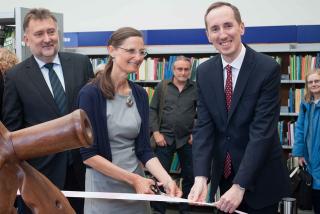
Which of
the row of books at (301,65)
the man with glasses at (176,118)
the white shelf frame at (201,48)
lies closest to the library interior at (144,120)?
the man with glasses at (176,118)

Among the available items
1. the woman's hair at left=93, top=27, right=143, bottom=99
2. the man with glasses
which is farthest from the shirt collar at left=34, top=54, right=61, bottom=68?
the man with glasses

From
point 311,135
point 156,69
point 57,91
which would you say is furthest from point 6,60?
point 156,69

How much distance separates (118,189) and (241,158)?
59cm

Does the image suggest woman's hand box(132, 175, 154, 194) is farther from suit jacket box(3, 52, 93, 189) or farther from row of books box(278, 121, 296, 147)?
row of books box(278, 121, 296, 147)

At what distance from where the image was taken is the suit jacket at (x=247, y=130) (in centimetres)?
184

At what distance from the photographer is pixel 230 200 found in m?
1.77

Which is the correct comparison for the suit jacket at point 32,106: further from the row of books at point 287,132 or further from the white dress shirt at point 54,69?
the row of books at point 287,132

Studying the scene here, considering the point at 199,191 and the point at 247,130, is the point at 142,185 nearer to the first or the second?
the point at 199,191

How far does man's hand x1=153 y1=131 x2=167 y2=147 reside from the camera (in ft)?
16.5

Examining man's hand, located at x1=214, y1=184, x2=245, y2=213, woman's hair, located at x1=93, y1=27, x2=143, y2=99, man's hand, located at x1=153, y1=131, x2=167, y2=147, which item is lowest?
man's hand, located at x1=153, y1=131, x2=167, y2=147

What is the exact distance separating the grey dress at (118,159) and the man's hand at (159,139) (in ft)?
9.92

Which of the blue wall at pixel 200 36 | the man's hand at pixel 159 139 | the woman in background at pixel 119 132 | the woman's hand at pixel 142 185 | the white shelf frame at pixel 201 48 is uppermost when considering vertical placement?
the blue wall at pixel 200 36

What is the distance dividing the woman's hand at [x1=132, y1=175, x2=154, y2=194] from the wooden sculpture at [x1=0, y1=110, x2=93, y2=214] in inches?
43.0

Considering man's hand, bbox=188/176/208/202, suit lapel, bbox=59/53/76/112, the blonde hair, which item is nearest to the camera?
man's hand, bbox=188/176/208/202
